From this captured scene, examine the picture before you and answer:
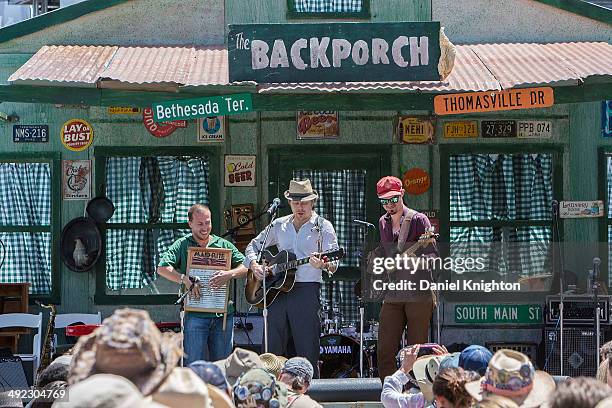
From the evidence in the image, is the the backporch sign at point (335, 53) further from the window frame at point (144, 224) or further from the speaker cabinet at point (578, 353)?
the speaker cabinet at point (578, 353)

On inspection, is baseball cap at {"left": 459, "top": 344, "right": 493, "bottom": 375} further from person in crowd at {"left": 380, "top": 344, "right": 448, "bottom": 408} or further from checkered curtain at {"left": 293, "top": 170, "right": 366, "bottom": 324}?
checkered curtain at {"left": 293, "top": 170, "right": 366, "bottom": 324}

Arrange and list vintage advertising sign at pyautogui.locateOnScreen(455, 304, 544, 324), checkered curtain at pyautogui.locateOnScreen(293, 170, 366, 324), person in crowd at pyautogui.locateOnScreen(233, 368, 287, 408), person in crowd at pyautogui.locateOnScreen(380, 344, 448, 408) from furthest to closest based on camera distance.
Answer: checkered curtain at pyautogui.locateOnScreen(293, 170, 366, 324) < vintage advertising sign at pyautogui.locateOnScreen(455, 304, 544, 324) < person in crowd at pyautogui.locateOnScreen(380, 344, 448, 408) < person in crowd at pyautogui.locateOnScreen(233, 368, 287, 408)

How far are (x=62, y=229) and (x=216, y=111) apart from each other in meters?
2.70

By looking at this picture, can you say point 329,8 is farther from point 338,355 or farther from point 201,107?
point 338,355

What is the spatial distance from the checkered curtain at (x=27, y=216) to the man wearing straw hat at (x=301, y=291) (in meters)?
3.26

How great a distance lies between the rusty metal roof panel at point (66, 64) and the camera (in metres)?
10.5

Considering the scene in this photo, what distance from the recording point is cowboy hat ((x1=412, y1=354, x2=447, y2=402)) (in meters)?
6.93

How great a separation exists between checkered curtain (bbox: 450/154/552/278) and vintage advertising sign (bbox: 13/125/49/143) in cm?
459

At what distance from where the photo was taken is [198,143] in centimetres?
1234

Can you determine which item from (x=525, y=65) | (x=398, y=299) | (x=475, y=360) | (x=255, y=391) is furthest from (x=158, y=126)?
(x=255, y=391)

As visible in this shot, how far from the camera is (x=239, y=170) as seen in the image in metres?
12.3

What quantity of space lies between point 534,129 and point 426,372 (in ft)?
19.3

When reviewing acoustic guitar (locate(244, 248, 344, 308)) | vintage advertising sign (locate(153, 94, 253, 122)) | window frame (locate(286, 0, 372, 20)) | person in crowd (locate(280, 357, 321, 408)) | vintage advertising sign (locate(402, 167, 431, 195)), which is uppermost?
window frame (locate(286, 0, 372, 20))

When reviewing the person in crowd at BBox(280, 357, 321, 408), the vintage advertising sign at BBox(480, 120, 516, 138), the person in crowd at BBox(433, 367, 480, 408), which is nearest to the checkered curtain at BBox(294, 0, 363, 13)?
the vintage advertising sign at BBox(480, 120, 516, 138)
